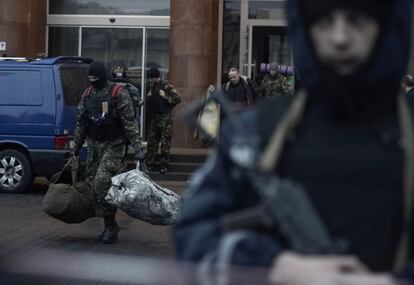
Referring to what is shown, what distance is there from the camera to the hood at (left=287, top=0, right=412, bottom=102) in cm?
214

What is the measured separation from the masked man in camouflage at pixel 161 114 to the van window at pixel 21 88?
234 centimetres

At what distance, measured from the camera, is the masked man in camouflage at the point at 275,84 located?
15.6 meters

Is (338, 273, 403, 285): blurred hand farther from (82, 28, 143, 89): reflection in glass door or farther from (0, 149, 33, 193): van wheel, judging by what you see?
(82, 28, 143, 89): reflection in glass door

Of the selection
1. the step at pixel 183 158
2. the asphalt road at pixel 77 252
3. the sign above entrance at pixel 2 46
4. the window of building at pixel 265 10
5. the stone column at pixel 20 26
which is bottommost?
Answer: the asphalt road at pixel 77 252

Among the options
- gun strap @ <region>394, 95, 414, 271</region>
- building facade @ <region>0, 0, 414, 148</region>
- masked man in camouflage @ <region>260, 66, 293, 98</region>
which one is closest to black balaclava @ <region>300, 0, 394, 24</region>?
gun strap @ <region>394, 95, 414, 271</region>

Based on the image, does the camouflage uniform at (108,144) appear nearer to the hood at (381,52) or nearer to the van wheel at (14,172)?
the van wheel at (14,172)

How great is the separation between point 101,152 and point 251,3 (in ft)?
35.4

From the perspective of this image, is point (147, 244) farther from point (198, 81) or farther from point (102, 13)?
point (102, 13)

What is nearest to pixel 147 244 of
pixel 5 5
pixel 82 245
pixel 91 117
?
pixel 82 245

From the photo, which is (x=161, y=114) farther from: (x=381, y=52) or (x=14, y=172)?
(x=381, y=52)

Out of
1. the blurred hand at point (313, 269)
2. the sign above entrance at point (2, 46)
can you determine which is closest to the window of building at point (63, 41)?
the sign above entrance at point (2, 46)

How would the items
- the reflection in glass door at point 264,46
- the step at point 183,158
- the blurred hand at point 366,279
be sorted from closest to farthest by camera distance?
the blurred hand at point 366,279 < the step at point 183,158 < the reflection in glass door at point 264,46

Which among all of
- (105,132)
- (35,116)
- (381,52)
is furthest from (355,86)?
(35,116)

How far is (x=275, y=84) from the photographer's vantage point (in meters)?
16.0
